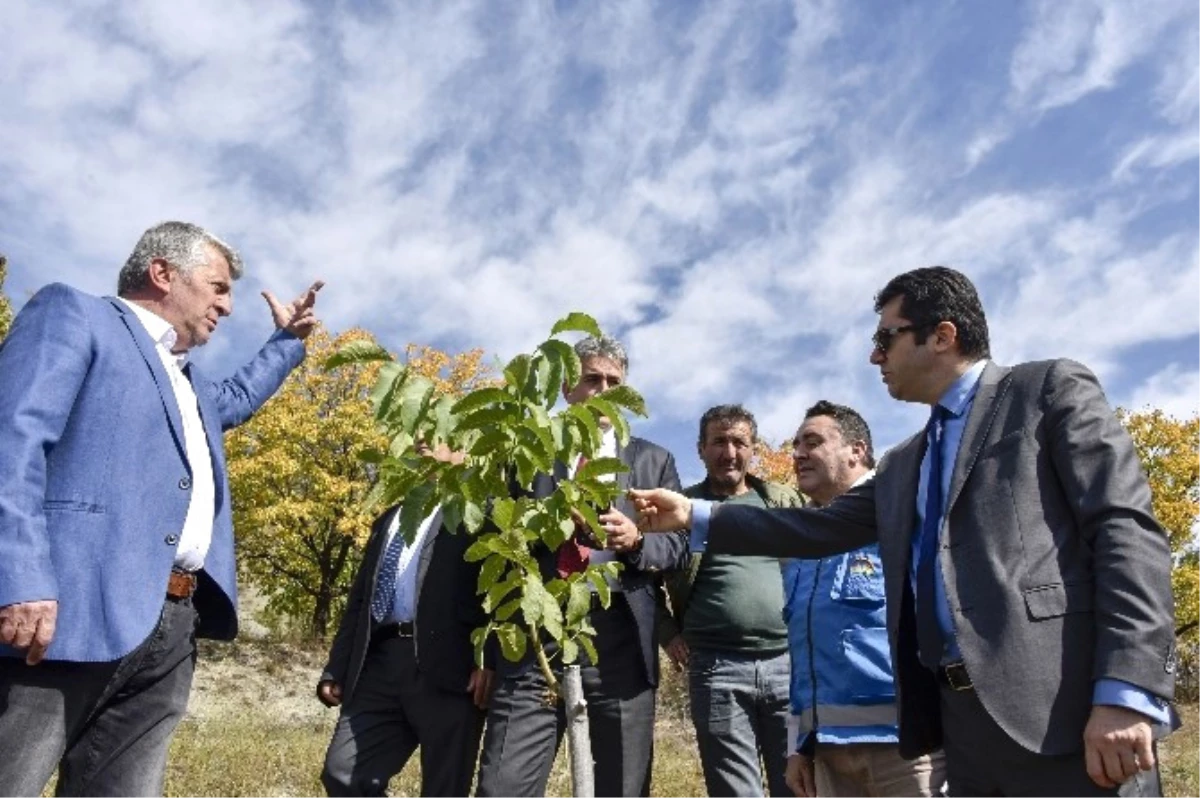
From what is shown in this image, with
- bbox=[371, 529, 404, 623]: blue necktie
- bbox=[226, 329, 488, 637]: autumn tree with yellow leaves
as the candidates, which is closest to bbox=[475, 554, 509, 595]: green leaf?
bbox=[371, 529, 404, 623]: blue necktie

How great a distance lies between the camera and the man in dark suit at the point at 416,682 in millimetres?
4625

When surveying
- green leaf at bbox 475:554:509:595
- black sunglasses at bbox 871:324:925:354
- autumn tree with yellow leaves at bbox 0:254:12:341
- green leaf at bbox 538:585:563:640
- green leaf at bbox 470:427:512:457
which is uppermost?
autumn tree with yellow leaves at bbox 0:254:12:341

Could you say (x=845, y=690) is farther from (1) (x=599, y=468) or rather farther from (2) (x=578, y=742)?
(1) (x=599, y=468)

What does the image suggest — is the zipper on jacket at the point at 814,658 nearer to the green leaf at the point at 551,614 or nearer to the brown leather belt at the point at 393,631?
the green leaf at the point at 551,614

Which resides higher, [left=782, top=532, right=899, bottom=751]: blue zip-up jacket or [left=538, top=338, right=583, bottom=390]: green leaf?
[left=538, top=338, right=583, bottom=390]: green leaf

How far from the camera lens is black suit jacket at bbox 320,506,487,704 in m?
4.69

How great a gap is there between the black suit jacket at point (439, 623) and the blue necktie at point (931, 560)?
7.51 feet

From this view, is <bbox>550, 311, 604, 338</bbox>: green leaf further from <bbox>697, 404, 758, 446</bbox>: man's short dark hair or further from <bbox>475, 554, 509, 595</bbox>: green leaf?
<bbox>697, 404, 758, 446</bbox>: man's short dark hair

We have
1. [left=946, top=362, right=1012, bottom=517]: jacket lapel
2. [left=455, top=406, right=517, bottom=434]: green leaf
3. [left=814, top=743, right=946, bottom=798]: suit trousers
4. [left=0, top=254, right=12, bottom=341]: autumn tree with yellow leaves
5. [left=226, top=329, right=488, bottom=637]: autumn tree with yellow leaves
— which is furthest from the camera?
[left=0, top=254, right=12, bottom=341]: autumn tree with yellow leaves

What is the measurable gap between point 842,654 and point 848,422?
4.66ft

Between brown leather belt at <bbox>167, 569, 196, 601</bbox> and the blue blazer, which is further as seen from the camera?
brown leather belt at <bbox>167, 569, 196, 601</bbox>

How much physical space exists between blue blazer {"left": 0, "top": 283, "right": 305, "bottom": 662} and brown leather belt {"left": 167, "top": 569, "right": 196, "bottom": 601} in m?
0.07

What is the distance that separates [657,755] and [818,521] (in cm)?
1019

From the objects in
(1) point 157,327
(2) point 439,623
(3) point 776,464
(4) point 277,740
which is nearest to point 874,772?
(2) point 439,623
